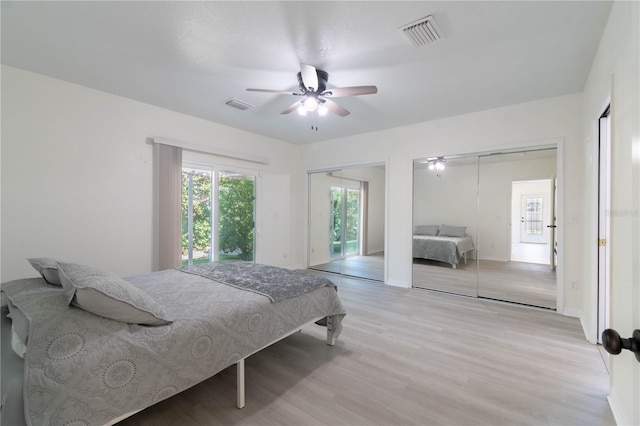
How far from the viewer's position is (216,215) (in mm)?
4520

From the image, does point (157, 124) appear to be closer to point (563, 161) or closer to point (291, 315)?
point (291, 315)

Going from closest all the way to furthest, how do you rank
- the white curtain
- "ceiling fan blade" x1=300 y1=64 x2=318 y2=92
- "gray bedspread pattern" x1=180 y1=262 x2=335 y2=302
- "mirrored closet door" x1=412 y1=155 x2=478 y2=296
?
"gray bedspread pattern" x1=180 y1=262 x2=335 y2=302, "ceiling fan blade" x1=300 y1=64 x2=318 y2=92, the white curtain, "mirrored closet door" x1=412 y1=155 x2=478 y2=296

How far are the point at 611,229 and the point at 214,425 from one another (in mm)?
2743

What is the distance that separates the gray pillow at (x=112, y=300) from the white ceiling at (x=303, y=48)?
194 cm

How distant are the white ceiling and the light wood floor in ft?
9.11

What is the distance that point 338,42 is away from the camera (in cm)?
231

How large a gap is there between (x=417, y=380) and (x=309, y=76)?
274cm

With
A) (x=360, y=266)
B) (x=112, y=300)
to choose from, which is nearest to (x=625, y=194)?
(x=112, y=300)

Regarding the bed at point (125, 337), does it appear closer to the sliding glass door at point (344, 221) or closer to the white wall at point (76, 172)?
the white wall at point (76, 172)

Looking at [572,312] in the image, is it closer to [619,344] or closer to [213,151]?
[619,344]

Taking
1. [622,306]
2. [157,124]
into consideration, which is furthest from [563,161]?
[157,124]

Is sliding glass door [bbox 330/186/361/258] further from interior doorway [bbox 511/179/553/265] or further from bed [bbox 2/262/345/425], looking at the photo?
bed [bbox 2/262/345/425]

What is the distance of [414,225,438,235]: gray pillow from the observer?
469cm

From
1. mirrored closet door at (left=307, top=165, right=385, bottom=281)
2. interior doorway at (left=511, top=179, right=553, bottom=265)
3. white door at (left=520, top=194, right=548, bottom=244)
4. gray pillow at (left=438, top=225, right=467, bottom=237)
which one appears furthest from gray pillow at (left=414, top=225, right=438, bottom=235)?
white door at (left=520, top=194, right=548, bottom=244)
